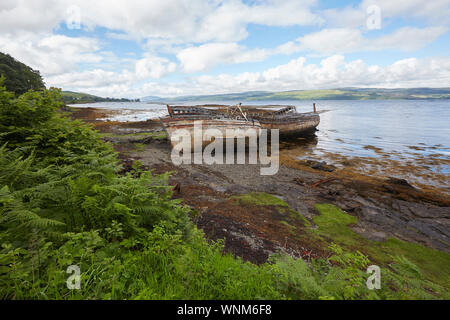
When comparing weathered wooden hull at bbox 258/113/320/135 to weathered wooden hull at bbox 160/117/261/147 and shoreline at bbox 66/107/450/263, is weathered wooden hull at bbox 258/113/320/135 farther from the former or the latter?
shoreline at bbox 66/107/450/263

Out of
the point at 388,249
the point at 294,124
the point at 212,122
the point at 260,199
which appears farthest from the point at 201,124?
the point at 294,124

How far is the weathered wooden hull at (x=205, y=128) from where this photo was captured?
18.6 m

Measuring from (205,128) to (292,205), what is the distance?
1222cm

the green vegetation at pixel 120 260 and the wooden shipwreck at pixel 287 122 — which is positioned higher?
the wooden shipwreck at pixel 287 122

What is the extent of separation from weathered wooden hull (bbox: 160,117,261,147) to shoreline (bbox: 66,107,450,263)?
10.5 ft

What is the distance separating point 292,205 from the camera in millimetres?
10102

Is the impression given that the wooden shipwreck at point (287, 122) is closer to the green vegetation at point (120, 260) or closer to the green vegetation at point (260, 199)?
the green vegetation at point (260, 199)

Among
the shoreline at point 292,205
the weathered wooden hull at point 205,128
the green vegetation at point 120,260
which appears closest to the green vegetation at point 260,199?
the shoreline at point 292,205

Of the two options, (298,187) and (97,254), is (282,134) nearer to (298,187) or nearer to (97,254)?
(298,187)

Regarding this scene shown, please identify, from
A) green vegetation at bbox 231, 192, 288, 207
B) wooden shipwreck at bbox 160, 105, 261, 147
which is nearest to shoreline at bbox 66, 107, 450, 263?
green vegetation at bbox 231, 192, 288, 207

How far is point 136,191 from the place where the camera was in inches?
160

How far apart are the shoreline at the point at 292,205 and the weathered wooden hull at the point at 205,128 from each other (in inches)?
126

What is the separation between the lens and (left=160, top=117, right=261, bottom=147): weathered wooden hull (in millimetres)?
18594

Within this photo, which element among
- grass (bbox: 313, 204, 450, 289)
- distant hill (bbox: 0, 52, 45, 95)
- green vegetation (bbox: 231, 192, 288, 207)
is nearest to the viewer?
grass (bbox: 313, 204, 450, 289)
